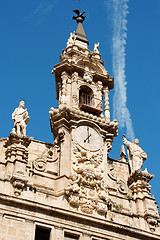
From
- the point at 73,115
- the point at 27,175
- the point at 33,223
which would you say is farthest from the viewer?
the point at 73,115

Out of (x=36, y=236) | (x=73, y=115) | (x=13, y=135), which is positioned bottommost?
(x=36, y=236)

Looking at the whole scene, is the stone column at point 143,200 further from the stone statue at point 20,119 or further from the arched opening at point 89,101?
the stone statue at point 20,119

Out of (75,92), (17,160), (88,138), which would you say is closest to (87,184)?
(88,138)

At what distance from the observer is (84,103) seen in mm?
33594

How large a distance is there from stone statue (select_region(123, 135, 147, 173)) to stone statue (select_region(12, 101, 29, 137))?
21.3ft

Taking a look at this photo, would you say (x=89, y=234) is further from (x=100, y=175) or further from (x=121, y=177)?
(x=121, y=177)

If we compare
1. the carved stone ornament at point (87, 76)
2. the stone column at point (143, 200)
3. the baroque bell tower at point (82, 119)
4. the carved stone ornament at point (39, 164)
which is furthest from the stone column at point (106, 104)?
the carved stone ornament at point (39, 164)

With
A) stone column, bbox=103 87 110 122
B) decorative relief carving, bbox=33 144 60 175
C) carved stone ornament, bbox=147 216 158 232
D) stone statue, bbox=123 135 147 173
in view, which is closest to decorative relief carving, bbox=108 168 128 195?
stone statue, bbox=123 135 147 173

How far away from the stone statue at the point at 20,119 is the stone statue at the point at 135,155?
651cm

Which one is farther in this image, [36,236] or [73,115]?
[73,115]

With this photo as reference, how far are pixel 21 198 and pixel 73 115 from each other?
6961mm

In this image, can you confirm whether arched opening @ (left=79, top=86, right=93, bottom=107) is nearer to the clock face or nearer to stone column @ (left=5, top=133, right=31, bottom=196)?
the clock face

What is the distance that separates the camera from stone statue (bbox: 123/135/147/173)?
31062 mm

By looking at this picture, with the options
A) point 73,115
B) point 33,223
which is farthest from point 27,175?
point 73,115
